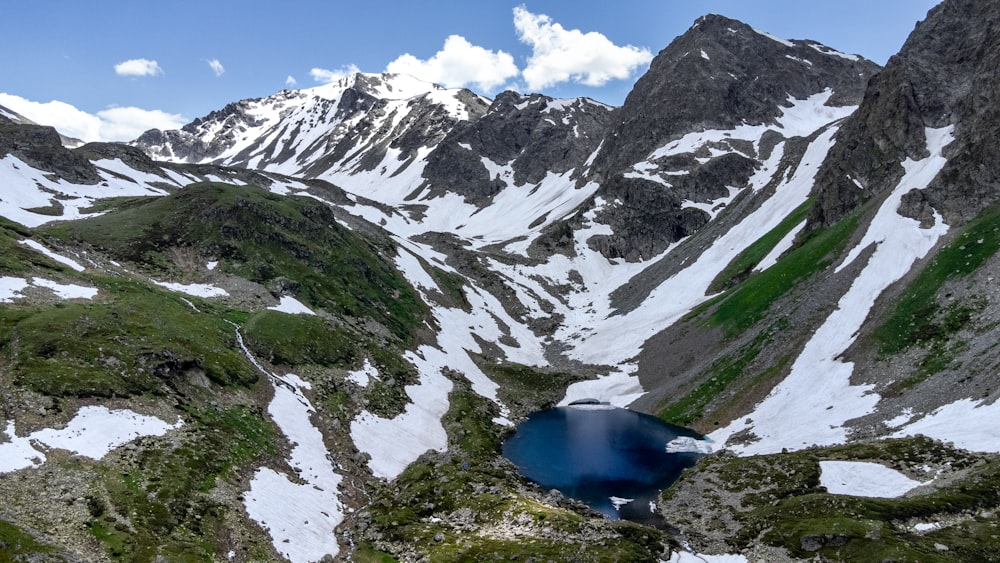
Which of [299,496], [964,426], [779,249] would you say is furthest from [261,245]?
[779,249]

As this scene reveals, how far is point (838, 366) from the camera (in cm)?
6406

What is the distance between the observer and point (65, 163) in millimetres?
116812

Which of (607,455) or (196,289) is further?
(196,289)

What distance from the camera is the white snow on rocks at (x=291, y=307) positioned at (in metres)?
73.9

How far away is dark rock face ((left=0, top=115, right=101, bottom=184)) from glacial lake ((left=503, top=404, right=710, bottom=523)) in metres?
108

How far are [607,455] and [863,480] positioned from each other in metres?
27.6

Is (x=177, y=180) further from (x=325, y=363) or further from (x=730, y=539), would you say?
(x=730, y=539)

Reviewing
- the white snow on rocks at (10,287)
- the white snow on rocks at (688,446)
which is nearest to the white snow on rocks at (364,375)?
the white snow on rocks at (10,287)

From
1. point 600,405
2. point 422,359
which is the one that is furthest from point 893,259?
point 422,359

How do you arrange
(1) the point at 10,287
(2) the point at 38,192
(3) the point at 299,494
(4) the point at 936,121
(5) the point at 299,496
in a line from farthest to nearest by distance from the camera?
(4) the point at 936,121, (2) the point at 38,192, (1) the point at 10,287, (3) the point at 299,494, (5) the point at 299,496

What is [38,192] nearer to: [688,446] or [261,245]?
[261,245]

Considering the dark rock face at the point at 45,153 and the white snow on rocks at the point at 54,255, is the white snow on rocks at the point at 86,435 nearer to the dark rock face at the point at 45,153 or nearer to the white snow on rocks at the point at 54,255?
the white snow on rocks at the point at 54,255

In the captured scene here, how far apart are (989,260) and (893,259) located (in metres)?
13.2

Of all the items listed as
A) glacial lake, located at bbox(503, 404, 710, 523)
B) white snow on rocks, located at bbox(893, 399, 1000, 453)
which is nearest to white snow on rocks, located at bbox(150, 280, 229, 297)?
glacial lake, located at bbox(503, 404, 710, 523)
